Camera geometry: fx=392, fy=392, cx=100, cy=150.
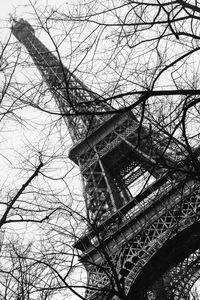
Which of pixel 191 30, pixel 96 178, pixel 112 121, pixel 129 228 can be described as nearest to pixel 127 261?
pixel 129 228

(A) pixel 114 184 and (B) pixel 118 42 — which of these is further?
(A) pixel 114 184

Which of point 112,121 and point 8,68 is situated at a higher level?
point 112,121

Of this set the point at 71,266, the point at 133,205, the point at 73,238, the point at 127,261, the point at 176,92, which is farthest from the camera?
the point at 133,205

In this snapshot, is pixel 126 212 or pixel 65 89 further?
pixel 126 212

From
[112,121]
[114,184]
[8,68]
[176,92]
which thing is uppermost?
[112,121]

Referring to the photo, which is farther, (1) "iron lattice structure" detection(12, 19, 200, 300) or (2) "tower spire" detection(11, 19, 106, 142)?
(1) "iron lattice structure" detection(12, 19, 200, 300)

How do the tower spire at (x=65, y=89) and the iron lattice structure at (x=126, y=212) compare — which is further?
the iron lattice structure at (x=126, y=212)

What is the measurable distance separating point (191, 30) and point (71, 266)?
4.34 metres

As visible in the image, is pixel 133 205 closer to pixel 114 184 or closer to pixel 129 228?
pixel 129 228

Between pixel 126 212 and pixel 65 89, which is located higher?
pixel 126 212

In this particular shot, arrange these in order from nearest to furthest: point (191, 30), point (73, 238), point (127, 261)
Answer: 1. point (191, 30)
2. point (73, 238)
3. point (127, 261)

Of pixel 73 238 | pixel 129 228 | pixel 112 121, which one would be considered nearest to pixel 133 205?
A: pixel 129 228

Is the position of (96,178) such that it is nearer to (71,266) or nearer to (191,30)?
(71,266)

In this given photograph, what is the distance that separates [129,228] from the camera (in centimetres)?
1709
